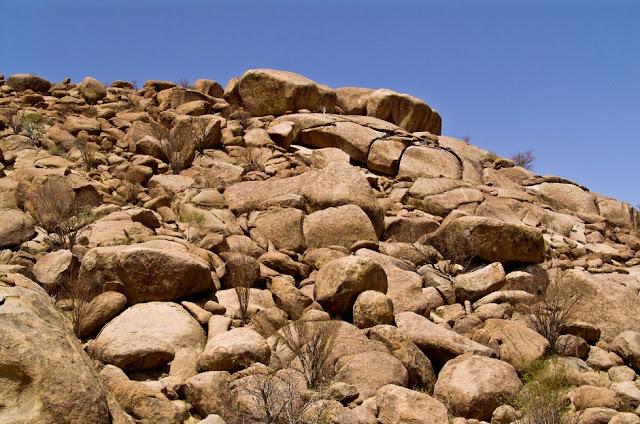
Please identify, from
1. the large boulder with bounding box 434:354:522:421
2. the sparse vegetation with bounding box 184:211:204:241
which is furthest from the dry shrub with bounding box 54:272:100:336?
the large boulder with bounding box 434:354:522:421

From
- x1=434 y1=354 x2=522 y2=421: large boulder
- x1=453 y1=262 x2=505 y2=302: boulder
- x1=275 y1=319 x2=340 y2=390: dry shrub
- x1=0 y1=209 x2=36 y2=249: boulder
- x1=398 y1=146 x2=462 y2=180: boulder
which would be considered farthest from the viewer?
x1=398 y1=146 x2=462 y2=180: boulder

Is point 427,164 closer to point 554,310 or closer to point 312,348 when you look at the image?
point 554,310

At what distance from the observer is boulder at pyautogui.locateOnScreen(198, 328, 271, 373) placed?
7188mm

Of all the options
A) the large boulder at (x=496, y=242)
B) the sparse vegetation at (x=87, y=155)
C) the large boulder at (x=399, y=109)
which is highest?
the large boulder at (x=399, y=109)

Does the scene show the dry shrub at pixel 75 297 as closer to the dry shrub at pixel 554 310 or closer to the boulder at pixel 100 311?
the boulder at pixel 100 311

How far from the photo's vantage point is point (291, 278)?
35.1 feet

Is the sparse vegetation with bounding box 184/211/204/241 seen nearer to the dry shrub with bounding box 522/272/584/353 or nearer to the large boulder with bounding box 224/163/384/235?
the large boulder with bounding box 224/163/384/235

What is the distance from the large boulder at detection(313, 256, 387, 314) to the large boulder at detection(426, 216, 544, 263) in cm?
364

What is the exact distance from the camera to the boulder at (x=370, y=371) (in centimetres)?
738

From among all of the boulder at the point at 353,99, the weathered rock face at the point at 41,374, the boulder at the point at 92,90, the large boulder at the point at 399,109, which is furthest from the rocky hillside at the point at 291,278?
the boulder at the point at 353,99

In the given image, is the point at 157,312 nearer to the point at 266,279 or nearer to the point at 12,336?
the point at 266,279

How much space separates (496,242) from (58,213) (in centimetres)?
966

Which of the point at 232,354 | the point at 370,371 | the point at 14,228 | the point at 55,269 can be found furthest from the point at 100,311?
the point at 370,371

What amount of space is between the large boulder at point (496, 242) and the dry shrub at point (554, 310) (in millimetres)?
1642
